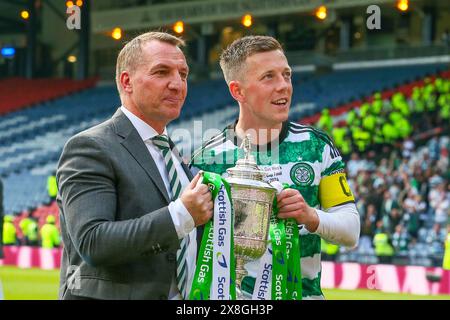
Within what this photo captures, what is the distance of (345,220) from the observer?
10.9 feet

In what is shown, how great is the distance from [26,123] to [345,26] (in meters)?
11.2

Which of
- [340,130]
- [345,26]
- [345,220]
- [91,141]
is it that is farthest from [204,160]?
[345,26]

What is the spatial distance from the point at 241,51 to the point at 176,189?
916mm

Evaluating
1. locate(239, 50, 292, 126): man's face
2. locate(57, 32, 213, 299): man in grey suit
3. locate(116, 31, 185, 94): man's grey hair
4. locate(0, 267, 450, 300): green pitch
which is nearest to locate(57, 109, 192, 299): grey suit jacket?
locate(57, 32, 213, 299): man in grey suit

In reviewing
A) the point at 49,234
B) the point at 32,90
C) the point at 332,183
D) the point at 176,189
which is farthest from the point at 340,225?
the point at 32,90


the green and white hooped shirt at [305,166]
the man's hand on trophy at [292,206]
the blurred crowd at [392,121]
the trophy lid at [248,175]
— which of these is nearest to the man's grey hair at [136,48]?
the trophy lid at [248,175]

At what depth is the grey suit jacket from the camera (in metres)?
2.62

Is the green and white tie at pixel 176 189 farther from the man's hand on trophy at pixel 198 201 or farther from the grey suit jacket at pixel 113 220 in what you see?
the man's hand on trophy at pixel 198 201

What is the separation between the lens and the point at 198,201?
2668 millimetres

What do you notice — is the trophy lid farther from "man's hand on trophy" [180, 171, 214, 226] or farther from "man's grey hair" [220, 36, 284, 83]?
"man's grey hair" [220, 36, 284, 83]

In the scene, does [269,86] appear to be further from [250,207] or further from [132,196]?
[132,196]

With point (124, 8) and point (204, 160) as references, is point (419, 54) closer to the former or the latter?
point (124, 8)

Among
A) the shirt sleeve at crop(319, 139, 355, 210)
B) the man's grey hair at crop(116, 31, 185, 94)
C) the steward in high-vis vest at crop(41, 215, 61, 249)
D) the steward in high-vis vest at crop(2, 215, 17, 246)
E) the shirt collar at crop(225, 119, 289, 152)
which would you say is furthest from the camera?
the steward in high-vis vest at crop(2, 215, 17, 246)

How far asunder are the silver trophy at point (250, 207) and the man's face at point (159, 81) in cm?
30
